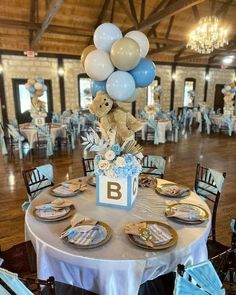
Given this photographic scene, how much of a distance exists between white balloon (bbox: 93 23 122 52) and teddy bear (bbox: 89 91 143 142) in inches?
14.4

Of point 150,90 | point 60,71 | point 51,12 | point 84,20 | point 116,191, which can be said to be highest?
point 84,20

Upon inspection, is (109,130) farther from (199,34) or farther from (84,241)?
(199,34)

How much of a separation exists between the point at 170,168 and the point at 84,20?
610 cm

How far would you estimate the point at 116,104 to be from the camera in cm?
200

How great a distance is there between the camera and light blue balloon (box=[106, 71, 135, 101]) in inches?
72.4

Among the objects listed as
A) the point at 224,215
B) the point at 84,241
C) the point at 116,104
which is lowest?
the point at 224,215

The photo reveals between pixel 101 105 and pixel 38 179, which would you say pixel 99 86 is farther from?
pixel 38 179

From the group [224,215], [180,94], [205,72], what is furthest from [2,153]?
[205,72]

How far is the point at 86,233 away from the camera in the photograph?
151 centimetres

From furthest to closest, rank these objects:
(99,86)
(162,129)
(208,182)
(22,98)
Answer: (22,98) → (162,129) → (208,182) → (99,86)

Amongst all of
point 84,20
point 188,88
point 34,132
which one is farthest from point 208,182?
point 188,88

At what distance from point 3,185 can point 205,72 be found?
12.5m

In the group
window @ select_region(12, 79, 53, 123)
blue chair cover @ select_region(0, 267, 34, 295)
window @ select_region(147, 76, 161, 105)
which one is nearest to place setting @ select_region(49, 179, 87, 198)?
blue chair cover @ select_region(0, 267, 34, 295)

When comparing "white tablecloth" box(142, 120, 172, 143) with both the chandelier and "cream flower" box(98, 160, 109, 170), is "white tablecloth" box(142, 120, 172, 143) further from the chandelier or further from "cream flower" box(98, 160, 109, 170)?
"cream flower" box(98, 160, 109, 170)
